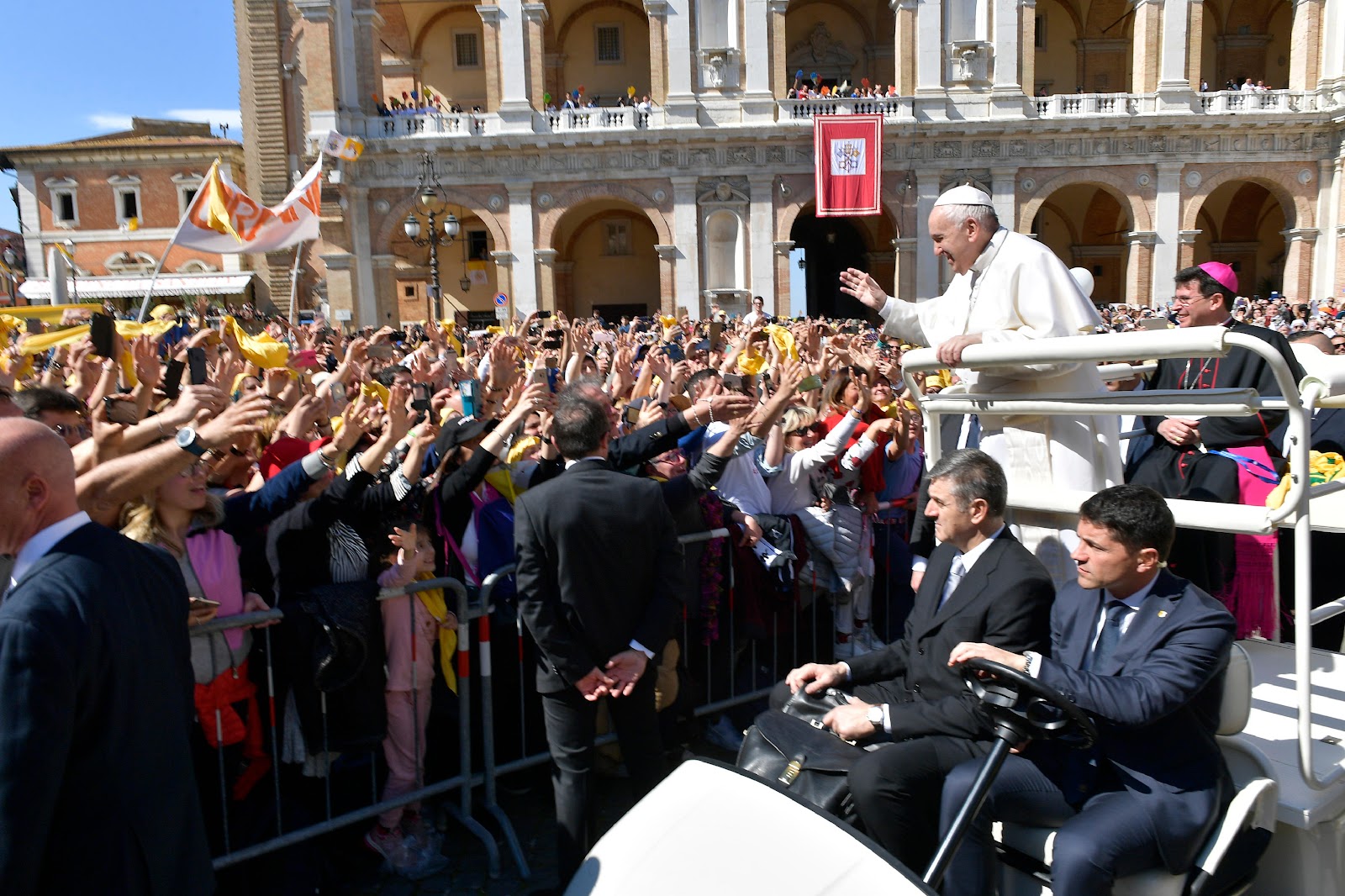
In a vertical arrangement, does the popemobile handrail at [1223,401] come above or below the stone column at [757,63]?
below

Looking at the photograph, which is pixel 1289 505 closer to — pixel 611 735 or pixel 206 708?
pixel 611 735

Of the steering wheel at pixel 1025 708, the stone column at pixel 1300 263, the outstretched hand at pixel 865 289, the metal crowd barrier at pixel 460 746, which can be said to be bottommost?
the metal crowd barrier at pixel 460 746

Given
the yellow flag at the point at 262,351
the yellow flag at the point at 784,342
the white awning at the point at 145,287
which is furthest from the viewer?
the white awning at the point at 145,287

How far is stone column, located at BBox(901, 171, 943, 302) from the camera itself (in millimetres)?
29000

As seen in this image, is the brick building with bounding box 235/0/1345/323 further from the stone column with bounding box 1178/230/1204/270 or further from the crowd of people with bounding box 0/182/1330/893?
the crowd of people with bounding box 0/182/1330/893

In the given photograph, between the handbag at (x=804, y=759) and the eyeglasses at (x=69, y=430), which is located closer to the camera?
the handbag at (x=804, y=759)

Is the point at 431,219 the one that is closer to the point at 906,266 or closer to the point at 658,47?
the point at 658,47

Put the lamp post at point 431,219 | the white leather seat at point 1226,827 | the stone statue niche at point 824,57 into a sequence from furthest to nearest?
the stone statue niche at point 824,57 → the lamp post at point 431,219 → the white leather seat at point 1226,827

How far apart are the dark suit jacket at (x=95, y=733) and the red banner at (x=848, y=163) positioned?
27.0 meters

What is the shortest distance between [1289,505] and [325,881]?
398 centimetres

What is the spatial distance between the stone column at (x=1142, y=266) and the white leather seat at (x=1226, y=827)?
29.7 m

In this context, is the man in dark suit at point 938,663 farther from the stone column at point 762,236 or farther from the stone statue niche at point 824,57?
the stone statue niche at point 824,57

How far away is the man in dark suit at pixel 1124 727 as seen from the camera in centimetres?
283

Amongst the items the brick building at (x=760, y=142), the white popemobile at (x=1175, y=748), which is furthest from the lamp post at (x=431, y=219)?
the white popemobile at (x=1175, y=748)
